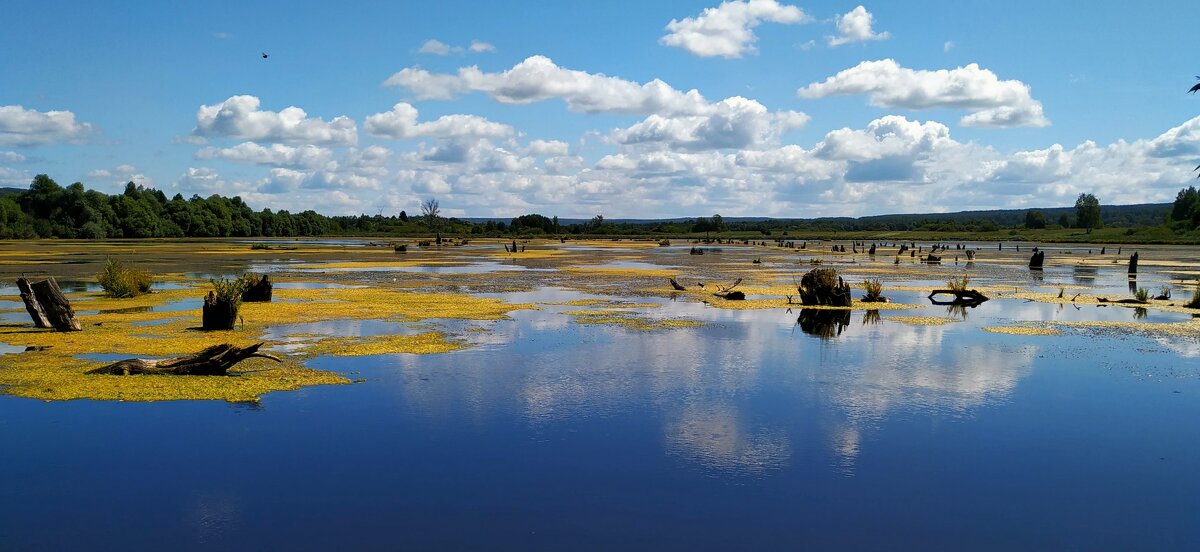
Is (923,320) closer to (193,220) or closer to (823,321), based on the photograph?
(823,321)

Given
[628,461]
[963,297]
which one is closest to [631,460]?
[628,461]

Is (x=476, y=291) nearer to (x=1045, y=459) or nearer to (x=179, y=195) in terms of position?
(x=1045, y=459)

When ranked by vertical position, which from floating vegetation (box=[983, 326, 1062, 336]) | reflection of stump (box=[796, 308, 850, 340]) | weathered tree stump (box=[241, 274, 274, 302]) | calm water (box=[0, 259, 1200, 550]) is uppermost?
weathered tree stump (box=[241, 274, 274, 302])

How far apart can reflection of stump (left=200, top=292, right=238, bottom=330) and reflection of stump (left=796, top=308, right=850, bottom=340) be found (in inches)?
562

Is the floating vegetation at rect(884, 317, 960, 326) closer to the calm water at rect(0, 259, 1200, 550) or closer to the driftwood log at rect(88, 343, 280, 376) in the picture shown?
the calm water at rect(0, 259, 1200, 550)

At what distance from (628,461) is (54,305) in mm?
16209

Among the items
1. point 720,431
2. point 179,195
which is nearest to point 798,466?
point 720,431

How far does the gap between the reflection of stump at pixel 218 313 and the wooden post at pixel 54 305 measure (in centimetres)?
290

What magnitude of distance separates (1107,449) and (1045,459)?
1182 mm

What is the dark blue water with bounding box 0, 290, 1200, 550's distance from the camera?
8.20 meters

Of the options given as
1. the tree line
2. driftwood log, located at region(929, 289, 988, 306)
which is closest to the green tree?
the tree line

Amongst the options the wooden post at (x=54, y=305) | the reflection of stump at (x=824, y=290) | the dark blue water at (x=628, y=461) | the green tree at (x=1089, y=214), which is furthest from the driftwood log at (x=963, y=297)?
the green tree at (x=1089, y=214)

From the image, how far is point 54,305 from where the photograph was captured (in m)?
19.8

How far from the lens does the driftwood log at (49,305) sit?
779 inches
